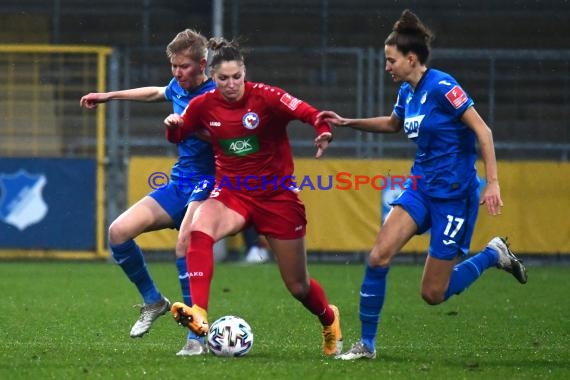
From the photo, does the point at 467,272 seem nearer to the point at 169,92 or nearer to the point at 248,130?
the point at 248,130

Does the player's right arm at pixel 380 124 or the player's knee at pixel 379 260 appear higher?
the player's right arm at pixel 380 124

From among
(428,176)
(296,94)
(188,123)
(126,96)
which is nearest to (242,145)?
(188,123)

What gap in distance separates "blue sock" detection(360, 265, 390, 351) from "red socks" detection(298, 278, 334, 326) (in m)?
0.41

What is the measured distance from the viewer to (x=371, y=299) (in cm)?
741

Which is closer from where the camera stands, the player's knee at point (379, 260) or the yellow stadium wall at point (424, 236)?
the player's knee at point (379, 260)

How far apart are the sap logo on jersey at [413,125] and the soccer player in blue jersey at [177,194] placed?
1356mm

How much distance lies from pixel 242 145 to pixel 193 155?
762mm

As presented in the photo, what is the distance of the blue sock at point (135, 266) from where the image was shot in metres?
8.19

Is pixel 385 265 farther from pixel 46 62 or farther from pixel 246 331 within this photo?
pixel 46 62

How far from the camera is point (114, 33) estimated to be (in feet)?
64.3

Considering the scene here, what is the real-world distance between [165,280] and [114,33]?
260 inches

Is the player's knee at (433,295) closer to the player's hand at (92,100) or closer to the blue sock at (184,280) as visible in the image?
the blue sock at (184,280)

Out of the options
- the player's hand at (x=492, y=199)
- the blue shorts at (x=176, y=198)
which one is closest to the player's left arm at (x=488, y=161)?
the player's hand at (x=492, y=199)

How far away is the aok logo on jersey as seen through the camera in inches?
295
